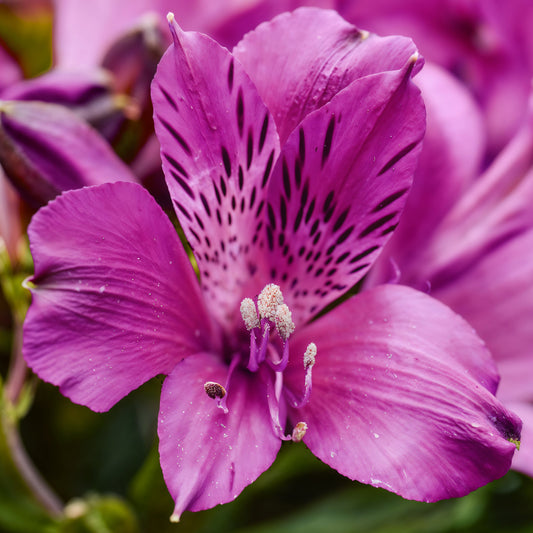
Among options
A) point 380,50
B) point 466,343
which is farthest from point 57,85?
point 466,343

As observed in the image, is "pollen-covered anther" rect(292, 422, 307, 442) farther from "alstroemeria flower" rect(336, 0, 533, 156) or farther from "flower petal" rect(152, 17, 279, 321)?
"alstroemeria flower" rect(336, 0, 533, 156)

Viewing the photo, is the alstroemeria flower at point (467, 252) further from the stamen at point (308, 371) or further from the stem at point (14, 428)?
the stem at point (14, 428)

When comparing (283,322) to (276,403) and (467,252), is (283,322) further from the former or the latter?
A: (467,252)

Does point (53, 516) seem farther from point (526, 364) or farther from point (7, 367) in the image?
point (526, 364)

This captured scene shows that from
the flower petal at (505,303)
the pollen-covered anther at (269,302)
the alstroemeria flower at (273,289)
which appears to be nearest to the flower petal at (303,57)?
the alstroemeria flower at (273,289)

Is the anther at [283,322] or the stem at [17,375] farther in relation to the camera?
the stem at [17,375]

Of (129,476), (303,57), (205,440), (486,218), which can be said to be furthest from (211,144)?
(129,476)
